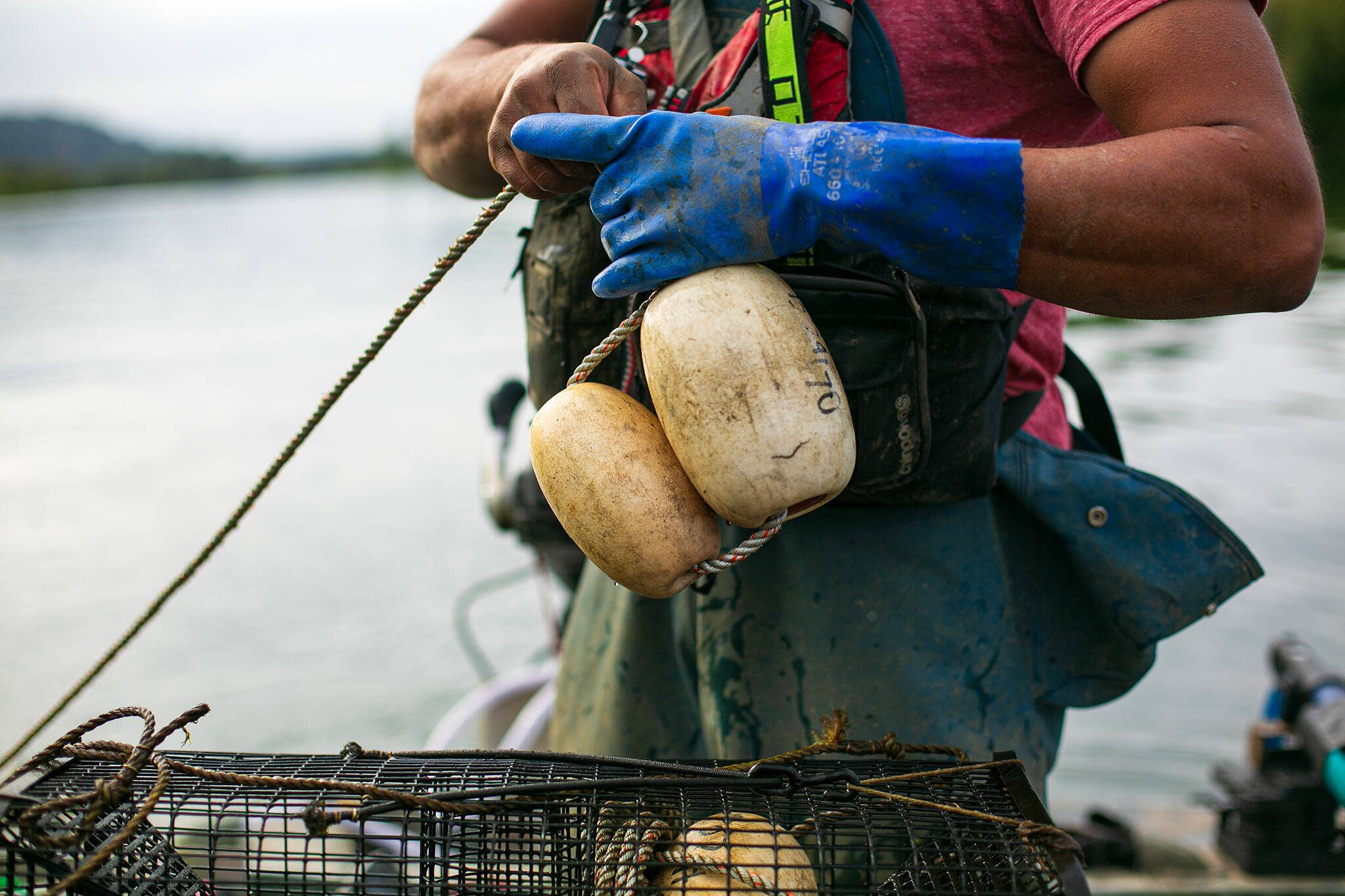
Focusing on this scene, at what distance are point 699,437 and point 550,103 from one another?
0.51 m

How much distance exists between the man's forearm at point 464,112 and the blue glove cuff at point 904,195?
0.55 meters

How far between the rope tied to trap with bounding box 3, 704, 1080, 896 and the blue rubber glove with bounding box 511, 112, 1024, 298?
56 cm

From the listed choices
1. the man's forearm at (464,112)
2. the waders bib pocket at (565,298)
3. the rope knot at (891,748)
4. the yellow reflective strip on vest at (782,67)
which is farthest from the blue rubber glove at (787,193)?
the rope knot at (891,748)

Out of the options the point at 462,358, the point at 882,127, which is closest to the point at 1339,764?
the point at 882,127

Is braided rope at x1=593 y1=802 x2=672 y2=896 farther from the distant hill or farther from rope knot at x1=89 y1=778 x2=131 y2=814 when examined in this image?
the distant hill

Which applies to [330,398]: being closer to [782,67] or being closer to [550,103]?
[550,103]

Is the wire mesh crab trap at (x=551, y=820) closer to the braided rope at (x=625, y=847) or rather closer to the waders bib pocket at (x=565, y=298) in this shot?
the braided rope at (x=625, y=847)

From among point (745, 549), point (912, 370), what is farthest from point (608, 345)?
point (912, 370)

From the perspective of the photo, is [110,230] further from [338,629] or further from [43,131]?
[43,131]

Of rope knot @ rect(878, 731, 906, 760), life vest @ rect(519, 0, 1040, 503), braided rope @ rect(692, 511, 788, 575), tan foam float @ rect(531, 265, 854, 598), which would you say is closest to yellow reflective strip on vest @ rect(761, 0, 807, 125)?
life vest @ rect(519, 0, 1040, 503)

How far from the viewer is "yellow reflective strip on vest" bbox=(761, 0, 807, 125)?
1.20 metres

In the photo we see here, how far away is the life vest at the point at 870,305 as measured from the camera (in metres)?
1.23

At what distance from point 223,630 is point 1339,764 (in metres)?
4.00

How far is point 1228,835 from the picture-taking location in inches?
105
